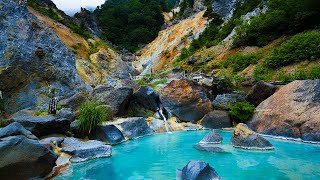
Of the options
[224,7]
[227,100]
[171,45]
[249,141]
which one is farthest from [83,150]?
[224,7]

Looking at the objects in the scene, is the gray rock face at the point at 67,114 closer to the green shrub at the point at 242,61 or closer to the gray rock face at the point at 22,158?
the gray rock face at the point at 22,158

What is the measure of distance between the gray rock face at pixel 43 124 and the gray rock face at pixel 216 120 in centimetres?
859

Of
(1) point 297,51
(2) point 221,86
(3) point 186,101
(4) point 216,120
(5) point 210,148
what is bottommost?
(5) point 210,148

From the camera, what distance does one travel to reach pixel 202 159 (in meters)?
10.4

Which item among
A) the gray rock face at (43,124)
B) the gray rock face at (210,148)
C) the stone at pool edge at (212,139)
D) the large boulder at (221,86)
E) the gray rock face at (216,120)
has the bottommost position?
the gray rock face at (210,148)

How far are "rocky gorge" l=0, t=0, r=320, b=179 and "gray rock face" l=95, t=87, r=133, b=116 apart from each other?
0.06 m

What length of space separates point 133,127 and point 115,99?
2428mm

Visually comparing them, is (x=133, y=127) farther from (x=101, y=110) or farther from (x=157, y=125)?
(x=101, y=110)

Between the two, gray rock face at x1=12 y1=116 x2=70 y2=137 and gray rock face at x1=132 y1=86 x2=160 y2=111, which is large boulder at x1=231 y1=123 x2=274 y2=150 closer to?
gray rock face at x1=12 y1=116 x2=70 y2=137

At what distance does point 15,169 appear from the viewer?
7242mm

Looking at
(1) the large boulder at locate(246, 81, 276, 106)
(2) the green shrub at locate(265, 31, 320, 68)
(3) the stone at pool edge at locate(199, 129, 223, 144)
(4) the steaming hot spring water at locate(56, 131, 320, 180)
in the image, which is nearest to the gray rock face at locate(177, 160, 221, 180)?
(4) the steaming hot spring water at locate(56, 131, 320, 180)

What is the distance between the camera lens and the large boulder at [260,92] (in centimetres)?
1686

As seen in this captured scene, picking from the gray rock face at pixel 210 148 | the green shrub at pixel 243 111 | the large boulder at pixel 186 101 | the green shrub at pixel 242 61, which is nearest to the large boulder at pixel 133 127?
the large boulder at pixel 186 101

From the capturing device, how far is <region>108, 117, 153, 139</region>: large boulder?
14906 millimetres
